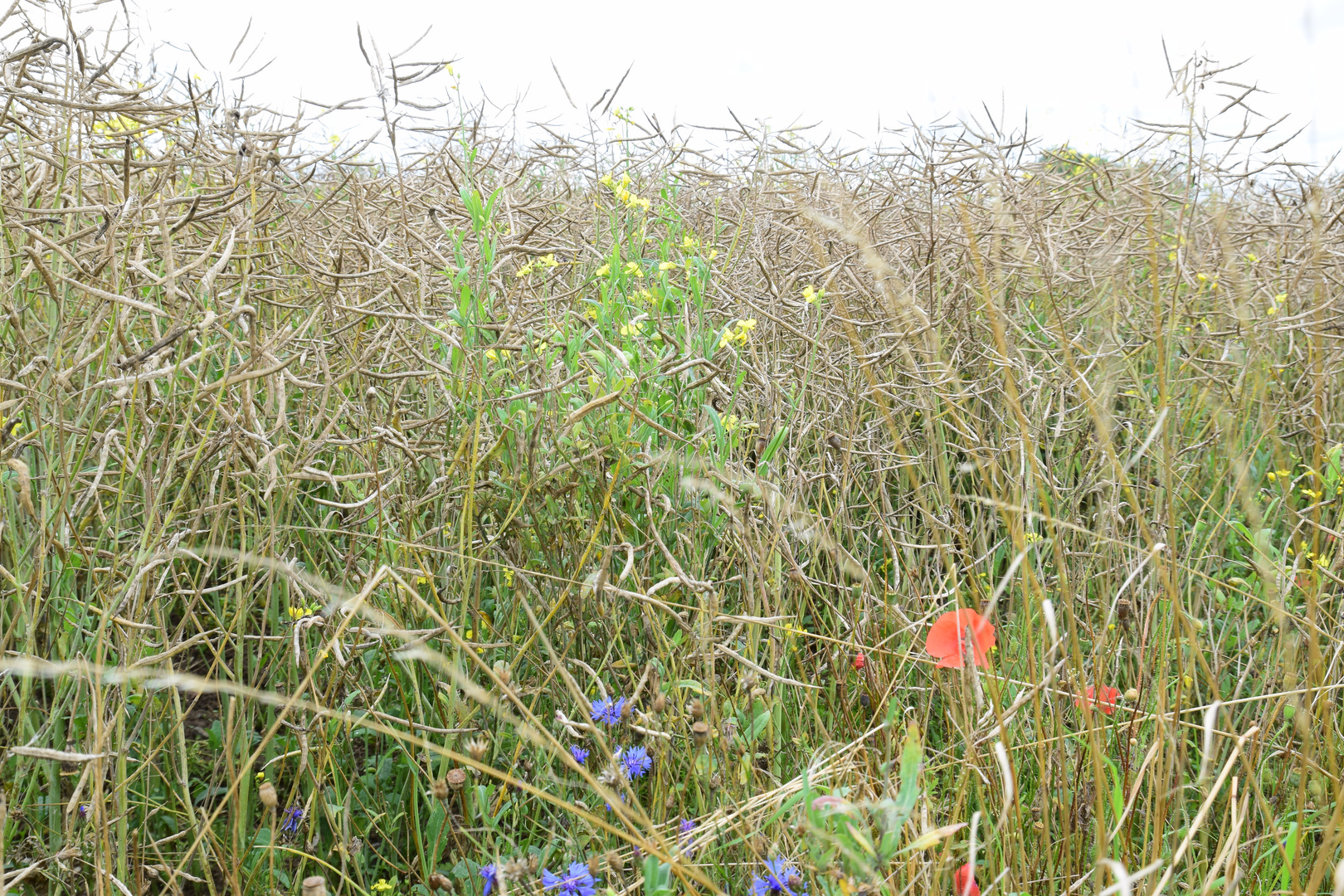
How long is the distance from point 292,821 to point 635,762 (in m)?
0.56

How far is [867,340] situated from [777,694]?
105 centimetres

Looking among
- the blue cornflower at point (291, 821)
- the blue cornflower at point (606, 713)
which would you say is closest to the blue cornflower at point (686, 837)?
the blue cornflower at point (606, 713)

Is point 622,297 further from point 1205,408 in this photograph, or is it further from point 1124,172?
point 1124,172

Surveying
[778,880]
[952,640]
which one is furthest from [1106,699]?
[778,880]

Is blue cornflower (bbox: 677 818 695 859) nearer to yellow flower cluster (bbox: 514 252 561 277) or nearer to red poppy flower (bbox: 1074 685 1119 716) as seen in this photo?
red poppy flower (bbox: 1074 685 1119 716)

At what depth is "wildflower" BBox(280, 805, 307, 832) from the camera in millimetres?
1381

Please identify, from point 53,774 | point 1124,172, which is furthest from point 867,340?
point 53,774

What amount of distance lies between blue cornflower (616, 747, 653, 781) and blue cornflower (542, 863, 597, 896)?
0.53ft

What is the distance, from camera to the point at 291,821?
4.66 ft

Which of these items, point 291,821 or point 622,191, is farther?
point 622,191

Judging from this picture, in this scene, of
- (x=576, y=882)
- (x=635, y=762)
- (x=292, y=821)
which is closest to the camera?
(x=576, y=882)

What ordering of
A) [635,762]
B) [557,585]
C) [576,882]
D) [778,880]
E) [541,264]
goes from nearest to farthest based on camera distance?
[778,880] < [576,882] < [635,762] < [557,585] < [541,264]

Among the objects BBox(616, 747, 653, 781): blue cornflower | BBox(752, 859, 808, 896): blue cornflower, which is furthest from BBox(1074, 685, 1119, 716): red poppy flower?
BBox(616, 747, 653, 781): blue cornflower

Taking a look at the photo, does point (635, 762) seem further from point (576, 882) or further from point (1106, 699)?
point (1106, 699)
